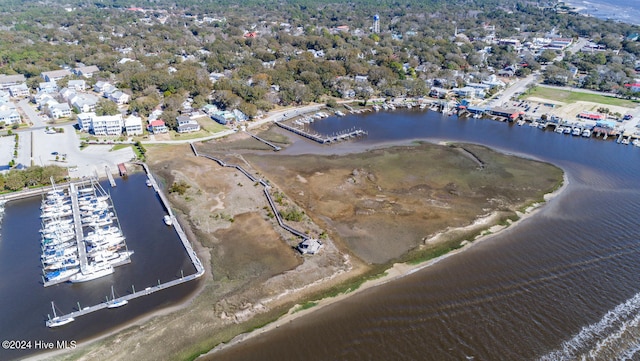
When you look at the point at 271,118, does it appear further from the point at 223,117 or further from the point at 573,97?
the point at 573,97

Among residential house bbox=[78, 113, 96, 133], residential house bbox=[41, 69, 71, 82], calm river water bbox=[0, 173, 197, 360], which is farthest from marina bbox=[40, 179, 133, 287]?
residential house bbox=[41, 69, 71, 82]

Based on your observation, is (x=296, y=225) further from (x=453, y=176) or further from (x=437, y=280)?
(x=453, y=176)

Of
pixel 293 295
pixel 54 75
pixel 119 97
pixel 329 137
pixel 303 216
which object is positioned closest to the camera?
pixel 293 295

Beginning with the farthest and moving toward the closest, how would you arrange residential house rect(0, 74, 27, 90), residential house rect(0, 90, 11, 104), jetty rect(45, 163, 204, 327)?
residential house rect(0, 74, 27, 90), residential house rect(0, 90, 11, 104), jetty rect(45, 163, 204, 327)

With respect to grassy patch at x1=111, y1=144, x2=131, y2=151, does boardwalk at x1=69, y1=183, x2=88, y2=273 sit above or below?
below

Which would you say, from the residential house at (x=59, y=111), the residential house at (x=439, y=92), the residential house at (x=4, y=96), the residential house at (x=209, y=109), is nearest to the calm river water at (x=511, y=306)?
the residential house at (x=439, y=92)

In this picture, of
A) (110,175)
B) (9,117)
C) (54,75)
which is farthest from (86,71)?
(110,175)

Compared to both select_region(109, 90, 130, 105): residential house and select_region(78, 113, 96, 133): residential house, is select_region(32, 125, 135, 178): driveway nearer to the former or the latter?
select_region(78, 113, 96, 133): residential house
